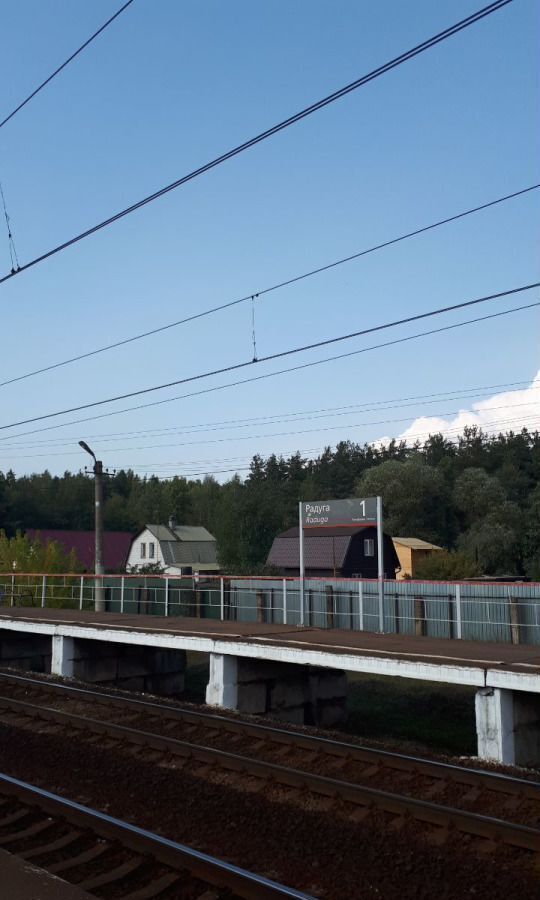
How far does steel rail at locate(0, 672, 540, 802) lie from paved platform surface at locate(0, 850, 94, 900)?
180 inches

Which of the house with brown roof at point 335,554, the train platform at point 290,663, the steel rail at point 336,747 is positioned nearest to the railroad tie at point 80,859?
the steel rail at point 336,747

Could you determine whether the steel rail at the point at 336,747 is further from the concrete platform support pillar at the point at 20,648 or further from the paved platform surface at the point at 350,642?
the concrete platform support pillar at the point at 20,648

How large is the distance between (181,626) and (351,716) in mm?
4148

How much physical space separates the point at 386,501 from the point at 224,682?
218ft

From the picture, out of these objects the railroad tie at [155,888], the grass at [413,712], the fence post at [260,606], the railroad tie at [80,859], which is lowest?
the grass at [413,712]

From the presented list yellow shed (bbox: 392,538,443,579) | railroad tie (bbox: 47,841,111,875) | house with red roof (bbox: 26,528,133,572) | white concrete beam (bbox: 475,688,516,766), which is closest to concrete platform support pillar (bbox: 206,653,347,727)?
white concrete beam (bbox: 475,688,516,766)

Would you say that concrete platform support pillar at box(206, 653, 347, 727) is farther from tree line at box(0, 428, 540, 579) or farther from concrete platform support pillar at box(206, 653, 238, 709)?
tree line at box(0, 428, 540, 579)

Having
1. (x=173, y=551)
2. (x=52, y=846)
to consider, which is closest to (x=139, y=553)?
(x=173, y=551)

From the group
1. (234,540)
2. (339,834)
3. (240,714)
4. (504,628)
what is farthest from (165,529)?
(339,834)

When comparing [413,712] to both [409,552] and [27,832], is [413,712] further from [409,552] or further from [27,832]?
[409,552]

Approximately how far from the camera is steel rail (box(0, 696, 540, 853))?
6.96 m

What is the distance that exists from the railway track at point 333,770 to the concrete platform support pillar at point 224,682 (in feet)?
2.48

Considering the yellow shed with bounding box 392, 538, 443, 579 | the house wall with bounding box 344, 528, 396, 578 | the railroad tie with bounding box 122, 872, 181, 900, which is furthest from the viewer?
Result: the yellow shed with bounding box 392, 538, 443, 579

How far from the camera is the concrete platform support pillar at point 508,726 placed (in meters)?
10.2
